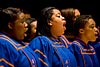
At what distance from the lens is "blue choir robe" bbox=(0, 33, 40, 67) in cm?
238

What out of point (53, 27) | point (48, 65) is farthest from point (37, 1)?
point (48, 65)

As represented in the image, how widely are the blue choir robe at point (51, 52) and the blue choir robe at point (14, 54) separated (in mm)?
194

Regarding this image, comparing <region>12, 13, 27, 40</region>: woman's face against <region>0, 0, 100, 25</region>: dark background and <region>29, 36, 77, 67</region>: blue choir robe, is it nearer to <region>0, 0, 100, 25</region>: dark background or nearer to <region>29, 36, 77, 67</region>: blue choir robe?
<region>29, 36, 77, 67</region>: blue choir robe

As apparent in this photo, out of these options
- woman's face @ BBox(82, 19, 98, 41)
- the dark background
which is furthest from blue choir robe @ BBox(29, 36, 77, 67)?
the dark background

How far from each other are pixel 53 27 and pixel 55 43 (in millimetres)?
144

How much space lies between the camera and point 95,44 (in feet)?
13.4

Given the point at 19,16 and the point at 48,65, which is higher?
the point at 19,16

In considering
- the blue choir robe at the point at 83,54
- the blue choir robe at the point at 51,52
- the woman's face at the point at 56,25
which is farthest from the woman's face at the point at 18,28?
the blue choir robe at the point at 83,54

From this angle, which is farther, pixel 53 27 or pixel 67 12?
pixel 67 12

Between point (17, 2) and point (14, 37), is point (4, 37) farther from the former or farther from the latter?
point (17, 2)

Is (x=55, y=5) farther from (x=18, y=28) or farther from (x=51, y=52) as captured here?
(x=18, y=28)

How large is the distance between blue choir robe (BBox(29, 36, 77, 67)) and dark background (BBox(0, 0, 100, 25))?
186cm

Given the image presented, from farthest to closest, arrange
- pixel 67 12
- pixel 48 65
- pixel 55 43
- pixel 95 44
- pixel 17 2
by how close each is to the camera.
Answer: pixel 17 2, pixel 95 44, pixel 67 12, pixel 55 43, pixel 48 65

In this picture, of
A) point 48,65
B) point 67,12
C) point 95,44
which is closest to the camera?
point 48,65
